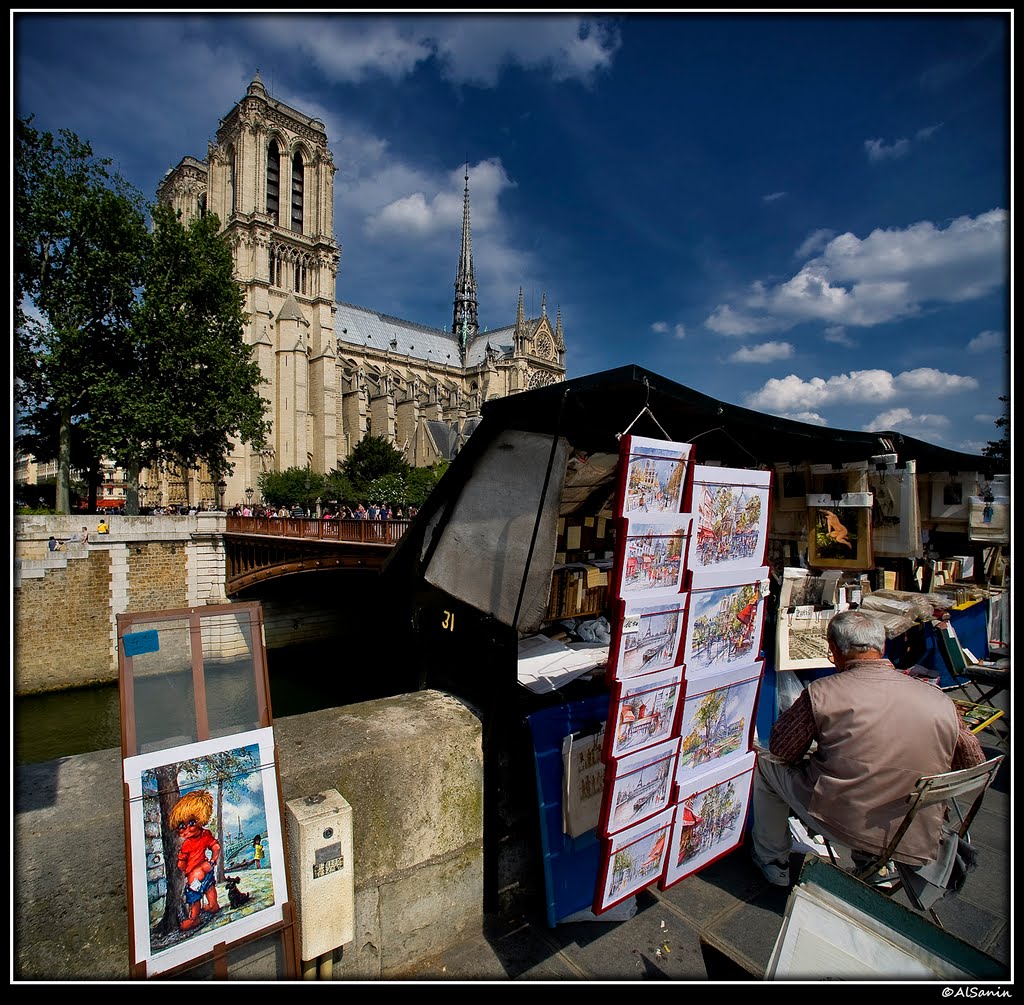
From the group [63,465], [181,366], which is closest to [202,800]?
[181,366]

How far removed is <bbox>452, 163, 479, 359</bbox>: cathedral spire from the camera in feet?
290

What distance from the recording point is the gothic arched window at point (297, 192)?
51.6 m

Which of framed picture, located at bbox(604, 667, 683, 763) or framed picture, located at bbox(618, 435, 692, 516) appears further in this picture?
framed picture, located at bbox(604, 667, 683, 763)

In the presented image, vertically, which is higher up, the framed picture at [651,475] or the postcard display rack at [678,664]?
the framed picture at [651,475]

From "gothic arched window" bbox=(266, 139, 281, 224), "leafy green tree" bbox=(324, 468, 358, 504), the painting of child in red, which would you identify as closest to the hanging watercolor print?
the painting of child in red

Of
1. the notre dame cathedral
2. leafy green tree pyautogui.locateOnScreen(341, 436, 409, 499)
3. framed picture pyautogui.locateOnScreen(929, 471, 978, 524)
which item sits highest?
the notre dame cathedral

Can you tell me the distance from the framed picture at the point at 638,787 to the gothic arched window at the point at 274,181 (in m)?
58.6

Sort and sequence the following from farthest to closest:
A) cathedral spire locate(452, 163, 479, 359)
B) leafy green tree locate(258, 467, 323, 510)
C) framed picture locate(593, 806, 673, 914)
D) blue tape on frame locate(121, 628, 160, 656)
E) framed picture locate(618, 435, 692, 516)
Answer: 1. cathedral spire locate(452, 163, 479, 359)
2. leafy green tree locate(258, 467, 323, 510)
3. framed picture locate(593, 806, 673, 914)
4. framed picture locate(618, 435, 692, 516)
5. blue tape on frame locate(121, 628, 160, 656)

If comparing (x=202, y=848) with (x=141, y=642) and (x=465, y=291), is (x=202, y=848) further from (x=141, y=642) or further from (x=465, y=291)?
(x=465, y=291)

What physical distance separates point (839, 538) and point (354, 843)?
159 inches

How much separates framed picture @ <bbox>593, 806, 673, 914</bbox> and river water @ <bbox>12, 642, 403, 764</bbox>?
12052 millimetres

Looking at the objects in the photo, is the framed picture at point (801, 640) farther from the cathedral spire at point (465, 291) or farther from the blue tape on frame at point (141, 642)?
the cathedral spire at point (465, 291)

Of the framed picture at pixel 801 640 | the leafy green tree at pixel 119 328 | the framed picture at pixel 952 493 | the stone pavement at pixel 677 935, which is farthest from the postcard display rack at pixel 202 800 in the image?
the leafy green tree at pixel 119 328

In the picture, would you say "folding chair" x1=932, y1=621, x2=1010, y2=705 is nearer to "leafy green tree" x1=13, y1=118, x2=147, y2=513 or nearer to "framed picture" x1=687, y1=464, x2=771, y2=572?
"framed picture" x1=687, y1=464, x2=771, y2=572
